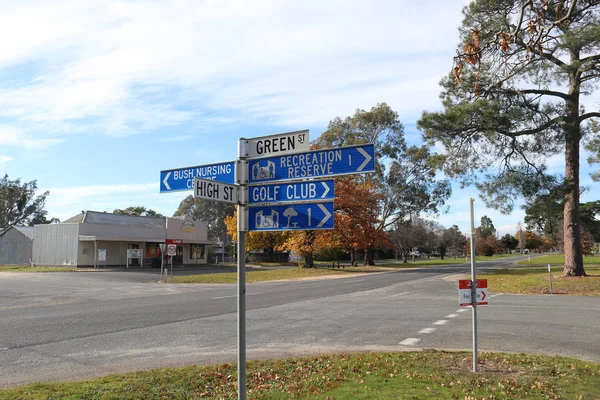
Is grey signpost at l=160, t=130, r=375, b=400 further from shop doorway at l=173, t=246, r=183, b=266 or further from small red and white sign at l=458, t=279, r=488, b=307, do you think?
shop doorway at l=173, t=246, r=183, b=266

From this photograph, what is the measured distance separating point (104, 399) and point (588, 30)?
60.4ft

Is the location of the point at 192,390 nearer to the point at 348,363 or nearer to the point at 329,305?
the point at 348,363

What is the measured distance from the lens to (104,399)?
220 inches

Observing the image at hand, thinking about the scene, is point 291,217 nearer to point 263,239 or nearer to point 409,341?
point 409,341

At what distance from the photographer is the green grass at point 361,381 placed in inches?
221

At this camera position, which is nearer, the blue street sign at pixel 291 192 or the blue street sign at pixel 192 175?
the blue street sign at pixel 291 192

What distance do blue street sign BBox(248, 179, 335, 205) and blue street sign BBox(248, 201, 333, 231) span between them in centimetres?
6

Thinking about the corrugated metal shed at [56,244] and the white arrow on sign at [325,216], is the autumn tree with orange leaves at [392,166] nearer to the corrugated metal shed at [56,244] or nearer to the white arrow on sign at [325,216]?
the corrugated metal shed at [56,244]

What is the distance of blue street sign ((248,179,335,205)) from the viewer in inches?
177

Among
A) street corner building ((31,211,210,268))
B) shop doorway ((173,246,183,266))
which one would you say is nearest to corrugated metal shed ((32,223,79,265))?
street corner building ((31,211,210,268))

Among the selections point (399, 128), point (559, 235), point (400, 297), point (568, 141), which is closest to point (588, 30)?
point (568, 141)

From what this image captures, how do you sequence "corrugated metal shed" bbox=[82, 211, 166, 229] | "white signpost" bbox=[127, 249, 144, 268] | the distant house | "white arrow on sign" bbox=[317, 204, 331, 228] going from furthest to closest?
the distant house → "corrugated metal shed" bbox=[82, 211, 166, 229] → "white signpost" bbox=[127, 249, 144, 268] → "white arrow on sign" bbox=[317, 204, 331, 228]

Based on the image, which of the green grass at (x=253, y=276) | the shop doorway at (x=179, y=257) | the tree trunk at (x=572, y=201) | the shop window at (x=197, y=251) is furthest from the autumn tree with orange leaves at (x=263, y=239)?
the tree trunk at (x=572, y=201)

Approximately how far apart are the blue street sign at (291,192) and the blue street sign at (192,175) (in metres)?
0.33
